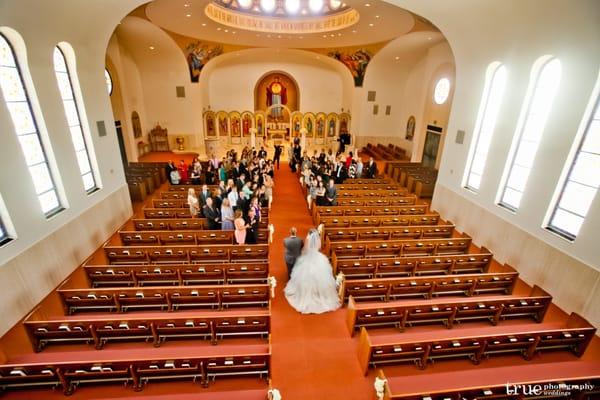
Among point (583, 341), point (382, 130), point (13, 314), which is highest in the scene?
point (382, 130)

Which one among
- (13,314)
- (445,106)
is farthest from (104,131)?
(445,106)

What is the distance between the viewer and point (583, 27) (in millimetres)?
6070

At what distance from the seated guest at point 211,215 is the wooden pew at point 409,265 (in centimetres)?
339

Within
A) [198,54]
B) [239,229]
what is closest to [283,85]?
[198,54]

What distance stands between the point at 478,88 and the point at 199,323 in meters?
10.2

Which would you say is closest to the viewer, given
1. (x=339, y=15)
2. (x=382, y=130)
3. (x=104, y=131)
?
(x=104, y=131)

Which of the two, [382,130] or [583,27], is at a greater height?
[583,27]

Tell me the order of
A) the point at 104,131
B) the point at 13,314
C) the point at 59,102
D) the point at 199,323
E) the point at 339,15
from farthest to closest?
the point at 339,15
the point at 104,131
the point at 59,102
the point at 13,314
the point at 199,323

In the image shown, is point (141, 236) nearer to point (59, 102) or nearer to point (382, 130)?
point (59, 102)

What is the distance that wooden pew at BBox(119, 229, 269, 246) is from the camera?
24.3 ft

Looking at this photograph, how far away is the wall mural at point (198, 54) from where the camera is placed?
1835 centimetres

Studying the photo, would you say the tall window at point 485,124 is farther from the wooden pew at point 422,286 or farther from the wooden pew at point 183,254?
the wooden pew at point 183,254

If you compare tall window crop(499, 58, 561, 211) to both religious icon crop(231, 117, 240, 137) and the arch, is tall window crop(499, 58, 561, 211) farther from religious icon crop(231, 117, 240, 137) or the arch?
the arch

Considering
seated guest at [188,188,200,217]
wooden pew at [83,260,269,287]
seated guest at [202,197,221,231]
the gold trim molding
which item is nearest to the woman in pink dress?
seated guest at [202,197,221,231]
